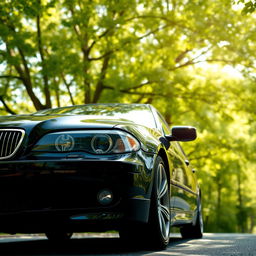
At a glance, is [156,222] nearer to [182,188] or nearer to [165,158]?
[165,158]

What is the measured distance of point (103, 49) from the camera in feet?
57.3

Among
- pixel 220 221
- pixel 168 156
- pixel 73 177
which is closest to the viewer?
pixel 73 177

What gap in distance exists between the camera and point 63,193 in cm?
435

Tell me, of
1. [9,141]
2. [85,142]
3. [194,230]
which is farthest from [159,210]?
[194,230]

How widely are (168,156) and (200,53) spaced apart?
14256mm

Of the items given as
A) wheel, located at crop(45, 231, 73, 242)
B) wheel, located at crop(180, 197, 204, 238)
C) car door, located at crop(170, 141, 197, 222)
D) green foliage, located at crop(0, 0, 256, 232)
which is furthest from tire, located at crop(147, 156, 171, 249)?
green foliage, located at crop(0, 0, 256, 232)

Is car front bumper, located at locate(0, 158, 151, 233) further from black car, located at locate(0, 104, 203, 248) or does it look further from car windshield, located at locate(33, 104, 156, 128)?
car windshield, located at locate(33, 104, 156, 128)

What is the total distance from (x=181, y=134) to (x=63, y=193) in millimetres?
2145

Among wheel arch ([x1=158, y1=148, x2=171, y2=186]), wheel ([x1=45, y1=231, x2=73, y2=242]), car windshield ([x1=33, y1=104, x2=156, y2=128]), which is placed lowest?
wheel ([x1=45, y1=231, x2=73, y2=242])

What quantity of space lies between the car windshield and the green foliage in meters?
8.73

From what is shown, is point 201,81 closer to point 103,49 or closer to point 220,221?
point 103,49

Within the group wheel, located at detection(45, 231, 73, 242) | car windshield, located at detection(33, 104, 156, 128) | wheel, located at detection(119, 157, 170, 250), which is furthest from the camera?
wheel, located at detection(45, 231, 73, 242)

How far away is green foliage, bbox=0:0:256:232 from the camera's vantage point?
16031 millimetres

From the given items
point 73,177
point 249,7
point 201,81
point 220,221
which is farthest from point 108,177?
point 220,221
